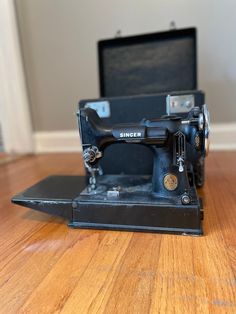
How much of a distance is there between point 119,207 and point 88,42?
155 cm

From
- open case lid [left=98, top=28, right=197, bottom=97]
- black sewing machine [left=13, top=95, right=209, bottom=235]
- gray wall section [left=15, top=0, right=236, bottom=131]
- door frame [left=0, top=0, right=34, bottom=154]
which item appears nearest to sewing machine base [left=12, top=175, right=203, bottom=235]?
black sewing machine [left=13, top=95, right=209, bottom=235]

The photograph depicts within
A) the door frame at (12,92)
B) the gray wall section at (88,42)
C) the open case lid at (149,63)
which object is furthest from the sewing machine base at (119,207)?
the door frame at (12,92)

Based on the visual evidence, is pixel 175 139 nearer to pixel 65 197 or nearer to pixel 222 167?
pixel 65 197

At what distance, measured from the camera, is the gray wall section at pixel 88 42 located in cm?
167

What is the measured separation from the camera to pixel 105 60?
1.57 meters

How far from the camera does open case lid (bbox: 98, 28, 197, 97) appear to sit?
145 cm

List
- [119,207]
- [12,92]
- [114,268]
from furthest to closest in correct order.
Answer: [12,92], [119,207], [114,268]

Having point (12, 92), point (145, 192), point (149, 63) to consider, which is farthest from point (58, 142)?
point (145, 192)

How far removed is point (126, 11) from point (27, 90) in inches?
37.9

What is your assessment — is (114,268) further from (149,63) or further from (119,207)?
(149,63)

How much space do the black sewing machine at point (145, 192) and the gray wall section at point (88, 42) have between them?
1.17m

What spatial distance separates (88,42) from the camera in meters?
1.88

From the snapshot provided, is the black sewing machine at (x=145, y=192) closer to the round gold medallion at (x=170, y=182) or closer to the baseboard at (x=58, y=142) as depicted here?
the round gold medallion at (x=170, y=182)

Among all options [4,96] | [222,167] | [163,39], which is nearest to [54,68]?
[4,96]
